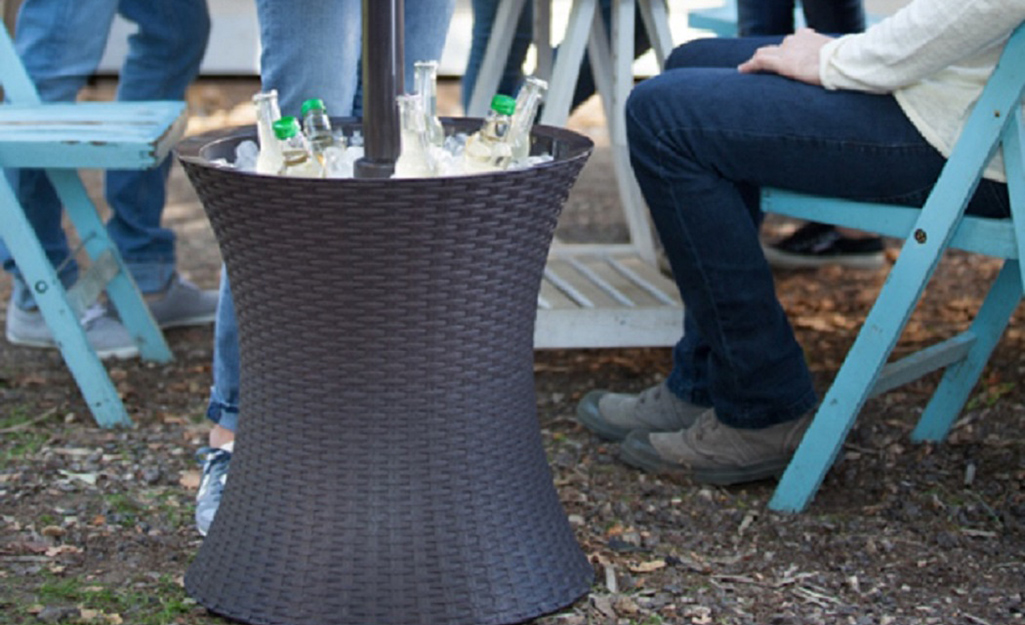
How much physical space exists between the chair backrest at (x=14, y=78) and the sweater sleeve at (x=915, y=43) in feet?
5.57

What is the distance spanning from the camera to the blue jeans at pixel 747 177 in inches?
88.0

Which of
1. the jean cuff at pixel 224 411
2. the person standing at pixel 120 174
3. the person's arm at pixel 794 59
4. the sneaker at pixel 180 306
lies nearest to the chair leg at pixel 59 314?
the person standing at pixel 120 174

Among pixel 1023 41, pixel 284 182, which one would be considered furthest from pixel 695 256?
pixel 284 182

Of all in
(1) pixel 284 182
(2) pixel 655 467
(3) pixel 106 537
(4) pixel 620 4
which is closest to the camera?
(1) pixel 284 182

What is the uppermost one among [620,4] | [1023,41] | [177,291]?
[1023,41]

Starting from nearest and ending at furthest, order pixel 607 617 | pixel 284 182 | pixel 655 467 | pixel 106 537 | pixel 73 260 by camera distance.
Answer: pixel 284 182, pixel 607 617, pixel 106 537, pixel 655 467, pixel 73 260

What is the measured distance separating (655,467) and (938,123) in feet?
2.67

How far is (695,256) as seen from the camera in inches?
94.8

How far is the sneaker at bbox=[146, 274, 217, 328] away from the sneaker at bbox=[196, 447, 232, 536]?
1.04 m

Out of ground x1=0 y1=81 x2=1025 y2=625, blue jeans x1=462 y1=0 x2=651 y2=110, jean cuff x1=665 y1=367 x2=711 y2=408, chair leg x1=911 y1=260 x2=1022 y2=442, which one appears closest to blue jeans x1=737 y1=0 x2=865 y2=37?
blue jeans x1=462 y1=0 x2=651 y2=110

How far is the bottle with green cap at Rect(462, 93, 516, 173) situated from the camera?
195 cm

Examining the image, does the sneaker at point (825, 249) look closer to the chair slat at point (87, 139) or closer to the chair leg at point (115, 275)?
the chair leg at point (115, 275)

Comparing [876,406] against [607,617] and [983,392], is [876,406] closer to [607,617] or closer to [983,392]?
[983,392]

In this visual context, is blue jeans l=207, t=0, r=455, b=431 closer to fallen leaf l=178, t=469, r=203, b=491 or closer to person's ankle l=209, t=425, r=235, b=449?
person's ankle l=209, t=425, r=235, b=449
